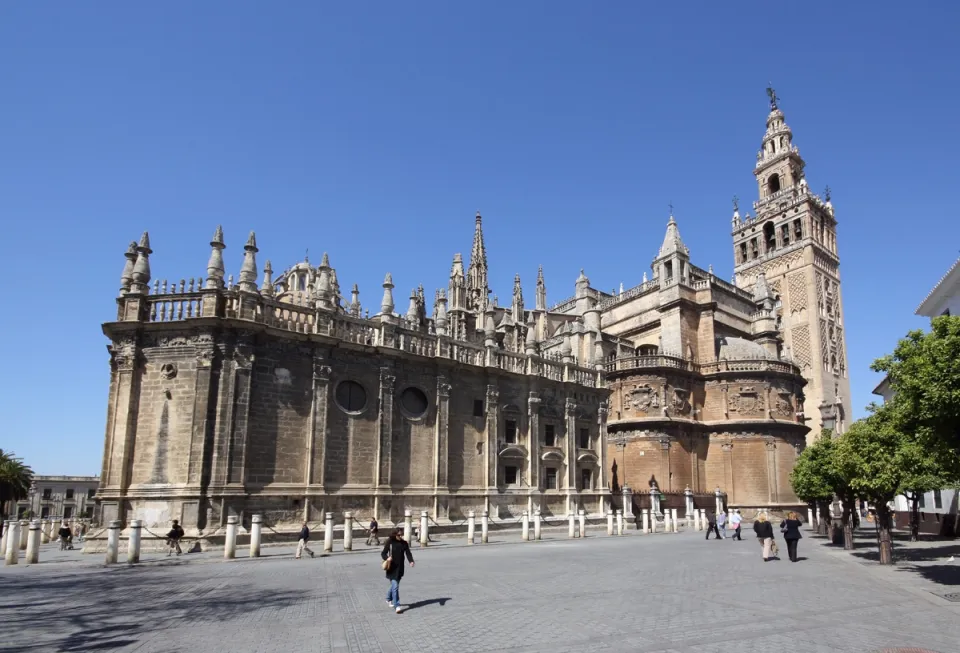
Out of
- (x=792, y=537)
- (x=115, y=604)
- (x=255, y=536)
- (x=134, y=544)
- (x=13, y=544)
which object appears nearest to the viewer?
(x=115, y=604)

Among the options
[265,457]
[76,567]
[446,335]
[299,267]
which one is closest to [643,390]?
[446,335]

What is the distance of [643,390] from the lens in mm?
47031

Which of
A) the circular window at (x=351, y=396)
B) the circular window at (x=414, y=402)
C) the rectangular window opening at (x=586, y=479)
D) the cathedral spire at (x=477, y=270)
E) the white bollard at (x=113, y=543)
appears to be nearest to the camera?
the white bollard at (x=113, y=543)

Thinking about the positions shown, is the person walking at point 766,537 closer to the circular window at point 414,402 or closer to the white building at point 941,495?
the white building at point 941,495

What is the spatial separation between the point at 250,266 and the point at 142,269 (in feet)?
13.2

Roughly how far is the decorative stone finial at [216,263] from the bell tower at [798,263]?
176ft

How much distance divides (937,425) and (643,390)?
33.8 m

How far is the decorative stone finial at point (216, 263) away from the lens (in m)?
24.4

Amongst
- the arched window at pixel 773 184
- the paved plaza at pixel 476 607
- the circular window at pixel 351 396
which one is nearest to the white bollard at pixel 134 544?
the paved plaza at pixel 476 607

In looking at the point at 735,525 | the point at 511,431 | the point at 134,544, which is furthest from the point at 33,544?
the point at 735,525

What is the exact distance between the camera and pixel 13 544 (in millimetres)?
18969

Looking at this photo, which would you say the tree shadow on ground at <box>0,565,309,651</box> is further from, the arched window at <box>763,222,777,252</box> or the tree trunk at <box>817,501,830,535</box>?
the arched window at <box>763,222,777,252</box>

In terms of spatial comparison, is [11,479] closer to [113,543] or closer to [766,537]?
[113,543]

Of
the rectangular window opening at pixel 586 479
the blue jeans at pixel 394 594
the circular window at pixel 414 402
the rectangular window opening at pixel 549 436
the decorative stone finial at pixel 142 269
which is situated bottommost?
the blue jeans at pixel 394 594
